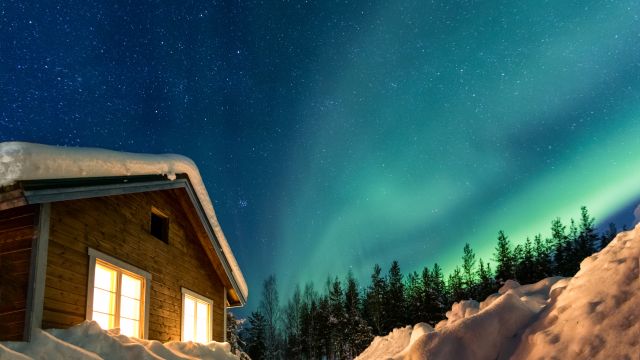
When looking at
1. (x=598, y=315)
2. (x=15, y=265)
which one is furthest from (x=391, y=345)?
(x=598, y=315)

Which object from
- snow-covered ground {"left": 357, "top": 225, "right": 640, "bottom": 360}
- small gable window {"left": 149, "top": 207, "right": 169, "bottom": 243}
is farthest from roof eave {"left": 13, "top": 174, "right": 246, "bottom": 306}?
snow-covered ground {"left": 357, "top": 225, "right": 640, "bottom": 360}

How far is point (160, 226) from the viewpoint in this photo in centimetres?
1098

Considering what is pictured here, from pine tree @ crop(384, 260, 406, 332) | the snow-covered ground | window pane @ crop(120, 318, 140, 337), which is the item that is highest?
pine tree @ crop(384, 260, 406, 332)

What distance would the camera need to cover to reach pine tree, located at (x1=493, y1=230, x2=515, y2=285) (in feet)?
181

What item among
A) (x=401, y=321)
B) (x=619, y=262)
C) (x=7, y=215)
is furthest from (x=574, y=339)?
(x=401, y=321)

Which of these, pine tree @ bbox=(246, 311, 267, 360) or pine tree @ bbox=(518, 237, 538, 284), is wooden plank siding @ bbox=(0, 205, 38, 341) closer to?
pine tree @ bbox=(246, 311, 267, 360)

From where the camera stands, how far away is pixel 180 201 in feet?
37.9

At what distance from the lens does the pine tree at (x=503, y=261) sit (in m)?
55.2

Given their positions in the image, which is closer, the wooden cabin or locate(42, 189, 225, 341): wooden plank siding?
the wooden cabin

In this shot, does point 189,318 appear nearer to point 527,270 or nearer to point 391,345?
point 391,345

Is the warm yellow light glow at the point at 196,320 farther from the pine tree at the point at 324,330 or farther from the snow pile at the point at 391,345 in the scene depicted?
the pine tree at the point at 324,330

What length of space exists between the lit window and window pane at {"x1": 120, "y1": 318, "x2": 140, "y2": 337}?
2042 mm

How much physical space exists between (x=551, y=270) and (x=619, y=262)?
2207 inches

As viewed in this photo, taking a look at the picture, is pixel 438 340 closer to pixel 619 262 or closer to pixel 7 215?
pixel 619 262
